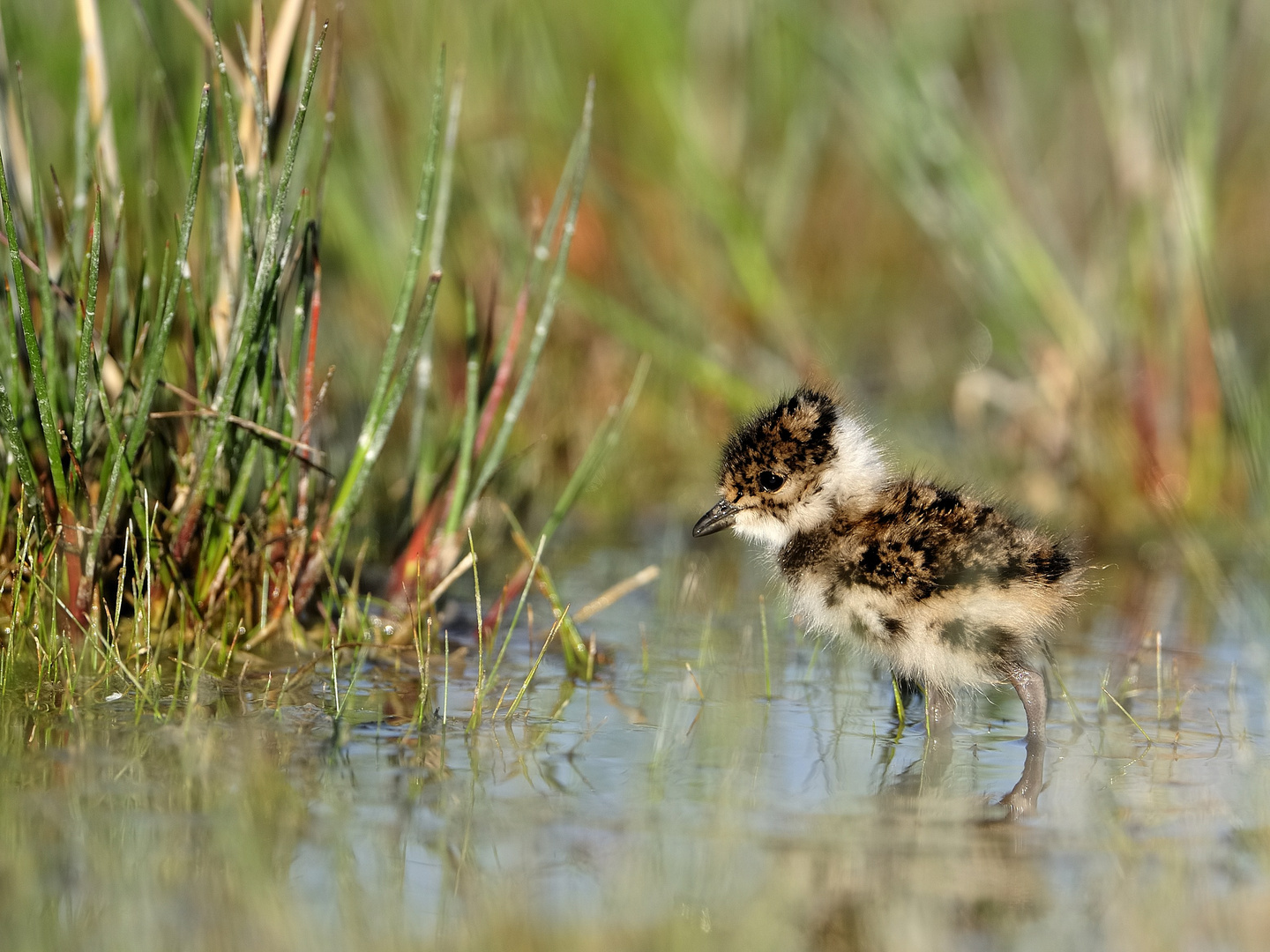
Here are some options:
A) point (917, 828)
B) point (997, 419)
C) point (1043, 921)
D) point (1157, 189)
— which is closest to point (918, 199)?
point (1157, 189)

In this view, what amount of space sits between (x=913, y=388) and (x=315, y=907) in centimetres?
533

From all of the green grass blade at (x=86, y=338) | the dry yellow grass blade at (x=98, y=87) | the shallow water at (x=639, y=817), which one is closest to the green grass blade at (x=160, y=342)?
the green grass blade at (x=86, y=338)

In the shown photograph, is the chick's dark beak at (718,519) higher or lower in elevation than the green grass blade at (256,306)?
lower

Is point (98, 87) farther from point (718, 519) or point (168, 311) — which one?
point (718, 519)

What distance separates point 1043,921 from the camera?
2.47 metres

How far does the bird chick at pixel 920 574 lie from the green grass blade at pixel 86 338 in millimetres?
1730

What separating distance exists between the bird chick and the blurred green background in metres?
0.74

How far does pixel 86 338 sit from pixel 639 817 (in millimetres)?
1547

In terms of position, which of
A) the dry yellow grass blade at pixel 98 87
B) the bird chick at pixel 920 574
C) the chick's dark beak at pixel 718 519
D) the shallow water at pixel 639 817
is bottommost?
the shallow water at pixel 639 817

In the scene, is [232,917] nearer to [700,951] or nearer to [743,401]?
[700,951]

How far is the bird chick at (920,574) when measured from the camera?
355cm

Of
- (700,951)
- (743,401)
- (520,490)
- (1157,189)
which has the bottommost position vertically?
(700,951)

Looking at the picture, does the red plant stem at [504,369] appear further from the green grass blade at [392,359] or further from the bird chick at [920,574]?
the bird chick at [920,574]

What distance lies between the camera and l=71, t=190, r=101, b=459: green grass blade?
3289mm
